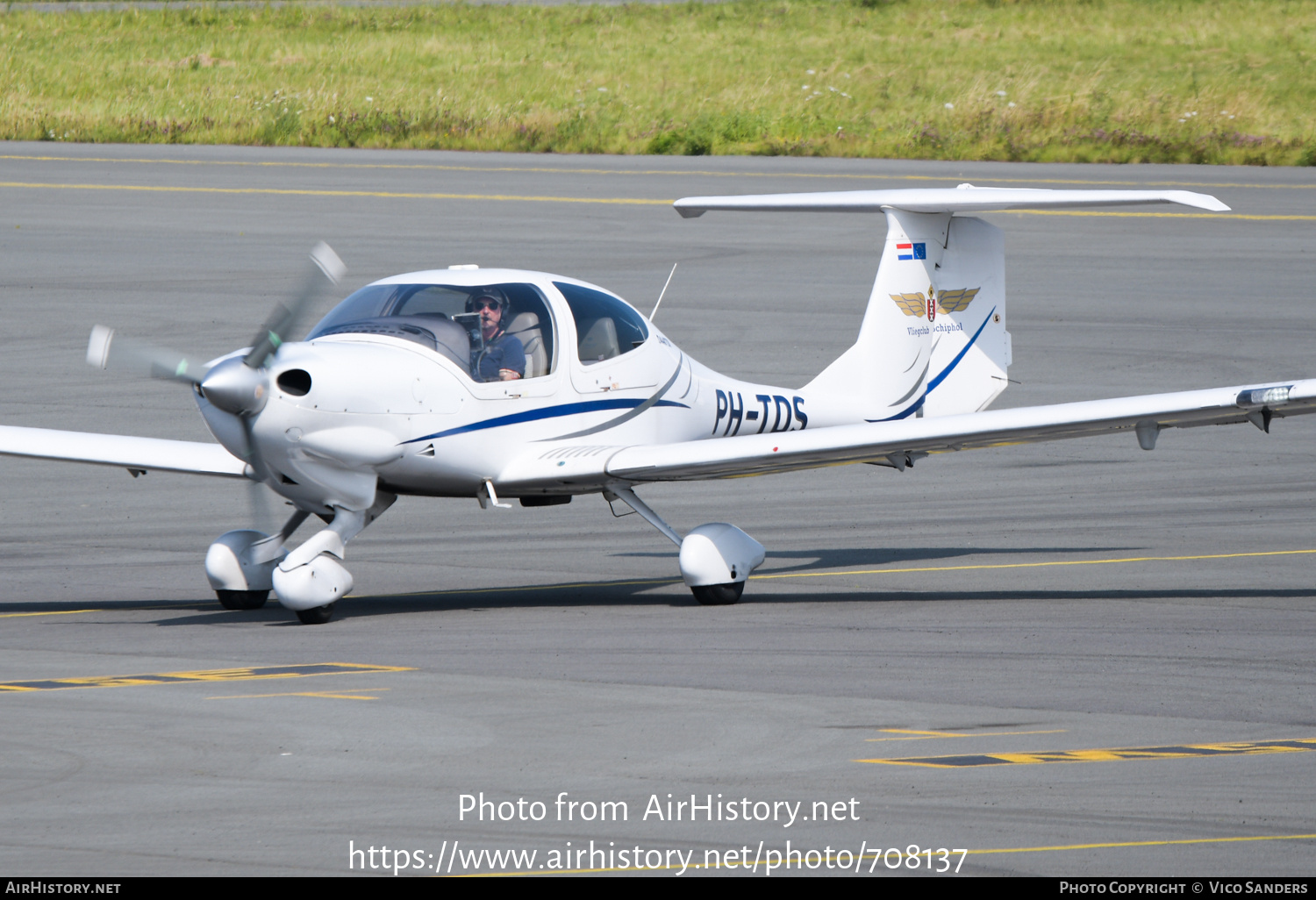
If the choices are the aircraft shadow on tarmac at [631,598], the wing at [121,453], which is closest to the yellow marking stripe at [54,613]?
the aircraft shadow on tarmac at [631,598]

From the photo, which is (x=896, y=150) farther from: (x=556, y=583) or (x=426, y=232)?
(x=556, y=583)

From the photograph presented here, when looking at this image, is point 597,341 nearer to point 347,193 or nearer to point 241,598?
point 241,598

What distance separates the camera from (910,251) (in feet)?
48.2

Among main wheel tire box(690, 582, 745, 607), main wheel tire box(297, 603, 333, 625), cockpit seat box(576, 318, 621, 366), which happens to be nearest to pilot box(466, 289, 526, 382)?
cockpit seat box(576, 318, 621, 366)

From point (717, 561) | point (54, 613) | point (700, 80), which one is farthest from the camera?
point (700, 80)


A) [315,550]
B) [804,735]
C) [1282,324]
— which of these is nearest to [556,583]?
[315,550]

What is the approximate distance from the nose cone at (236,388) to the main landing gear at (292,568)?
1043mm

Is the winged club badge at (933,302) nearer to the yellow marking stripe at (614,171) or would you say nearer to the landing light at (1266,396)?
the landing light at (1266,396)

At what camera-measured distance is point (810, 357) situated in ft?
79.0

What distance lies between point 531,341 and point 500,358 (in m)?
0.26

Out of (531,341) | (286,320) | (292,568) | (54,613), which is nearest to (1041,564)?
(531,341)

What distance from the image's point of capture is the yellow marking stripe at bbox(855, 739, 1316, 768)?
8.21 meters

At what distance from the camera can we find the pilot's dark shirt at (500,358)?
12.3 metres

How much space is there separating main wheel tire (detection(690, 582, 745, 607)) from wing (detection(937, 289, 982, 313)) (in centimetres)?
338
